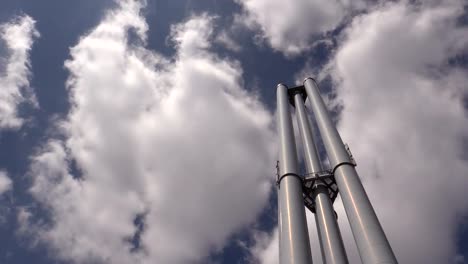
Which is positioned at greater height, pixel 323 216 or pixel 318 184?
pixel 318 184

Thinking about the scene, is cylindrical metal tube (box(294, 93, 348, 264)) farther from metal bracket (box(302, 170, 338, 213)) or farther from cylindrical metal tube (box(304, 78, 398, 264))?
cylindrical metal tube (box(304, 78, 398, 264))

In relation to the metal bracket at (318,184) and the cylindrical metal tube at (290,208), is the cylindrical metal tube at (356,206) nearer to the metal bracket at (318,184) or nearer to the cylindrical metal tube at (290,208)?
the metal bracket at (318,184)

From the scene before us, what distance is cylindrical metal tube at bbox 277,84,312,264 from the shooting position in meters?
18.2

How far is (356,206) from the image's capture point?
19422mm

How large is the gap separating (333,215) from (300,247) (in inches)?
256

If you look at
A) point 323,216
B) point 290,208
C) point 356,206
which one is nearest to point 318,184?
point 323,216

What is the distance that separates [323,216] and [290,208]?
12.3ft

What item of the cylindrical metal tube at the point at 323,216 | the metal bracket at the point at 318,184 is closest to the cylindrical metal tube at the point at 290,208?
the metal bracket at the point at 318,184

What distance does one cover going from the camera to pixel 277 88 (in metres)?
40.0

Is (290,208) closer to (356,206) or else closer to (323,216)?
(323,216)

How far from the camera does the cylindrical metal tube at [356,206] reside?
658 inches

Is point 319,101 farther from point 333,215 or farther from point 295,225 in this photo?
point 295,225

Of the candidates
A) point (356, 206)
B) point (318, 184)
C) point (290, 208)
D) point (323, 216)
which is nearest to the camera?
point (356, 206)

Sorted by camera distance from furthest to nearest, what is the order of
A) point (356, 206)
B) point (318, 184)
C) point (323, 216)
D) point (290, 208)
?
→ 1. point (318, 184)
2. point (323, 216)
3. point (290, 208)
4. point (356, 206)
